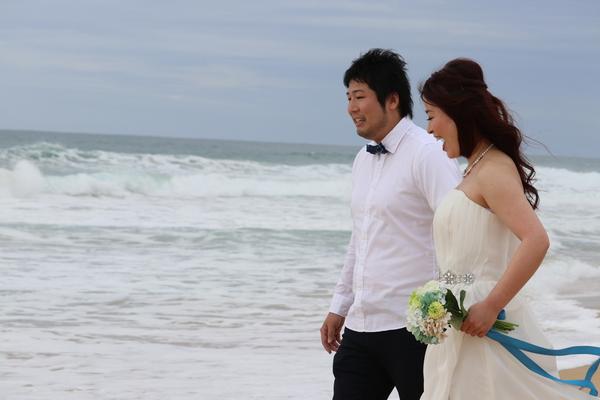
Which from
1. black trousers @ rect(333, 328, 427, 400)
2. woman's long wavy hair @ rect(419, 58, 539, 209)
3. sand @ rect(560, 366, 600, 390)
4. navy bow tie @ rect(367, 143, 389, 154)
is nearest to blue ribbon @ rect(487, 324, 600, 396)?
woman's long wavy hair @ rect(419, 58, 539, 209)

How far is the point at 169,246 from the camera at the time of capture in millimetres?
14508

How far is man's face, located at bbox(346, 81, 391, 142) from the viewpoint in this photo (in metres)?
3.55

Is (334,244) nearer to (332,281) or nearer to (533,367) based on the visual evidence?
(332,281)

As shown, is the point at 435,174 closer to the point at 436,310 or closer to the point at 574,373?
the point at 436,310

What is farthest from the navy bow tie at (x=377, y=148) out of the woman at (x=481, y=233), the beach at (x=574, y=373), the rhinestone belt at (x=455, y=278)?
the beach at (x=574, y=373)

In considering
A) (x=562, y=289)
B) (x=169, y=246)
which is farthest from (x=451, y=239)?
(x=169, y=246)

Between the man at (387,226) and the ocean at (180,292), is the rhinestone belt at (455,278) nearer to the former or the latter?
the man at (387,226)

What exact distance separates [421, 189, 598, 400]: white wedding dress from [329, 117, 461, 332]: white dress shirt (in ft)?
1.73

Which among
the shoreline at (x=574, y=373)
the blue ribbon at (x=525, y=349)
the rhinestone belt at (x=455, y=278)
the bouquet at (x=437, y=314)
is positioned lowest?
the shoreline at (x=574, y=373)

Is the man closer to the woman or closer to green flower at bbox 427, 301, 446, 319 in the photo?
the woman

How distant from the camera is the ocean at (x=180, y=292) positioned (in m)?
6.54

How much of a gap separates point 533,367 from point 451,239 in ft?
1.26

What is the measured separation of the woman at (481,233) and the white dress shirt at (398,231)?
1.60 ft

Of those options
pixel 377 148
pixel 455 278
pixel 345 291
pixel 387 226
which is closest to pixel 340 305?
pixel 345 291
